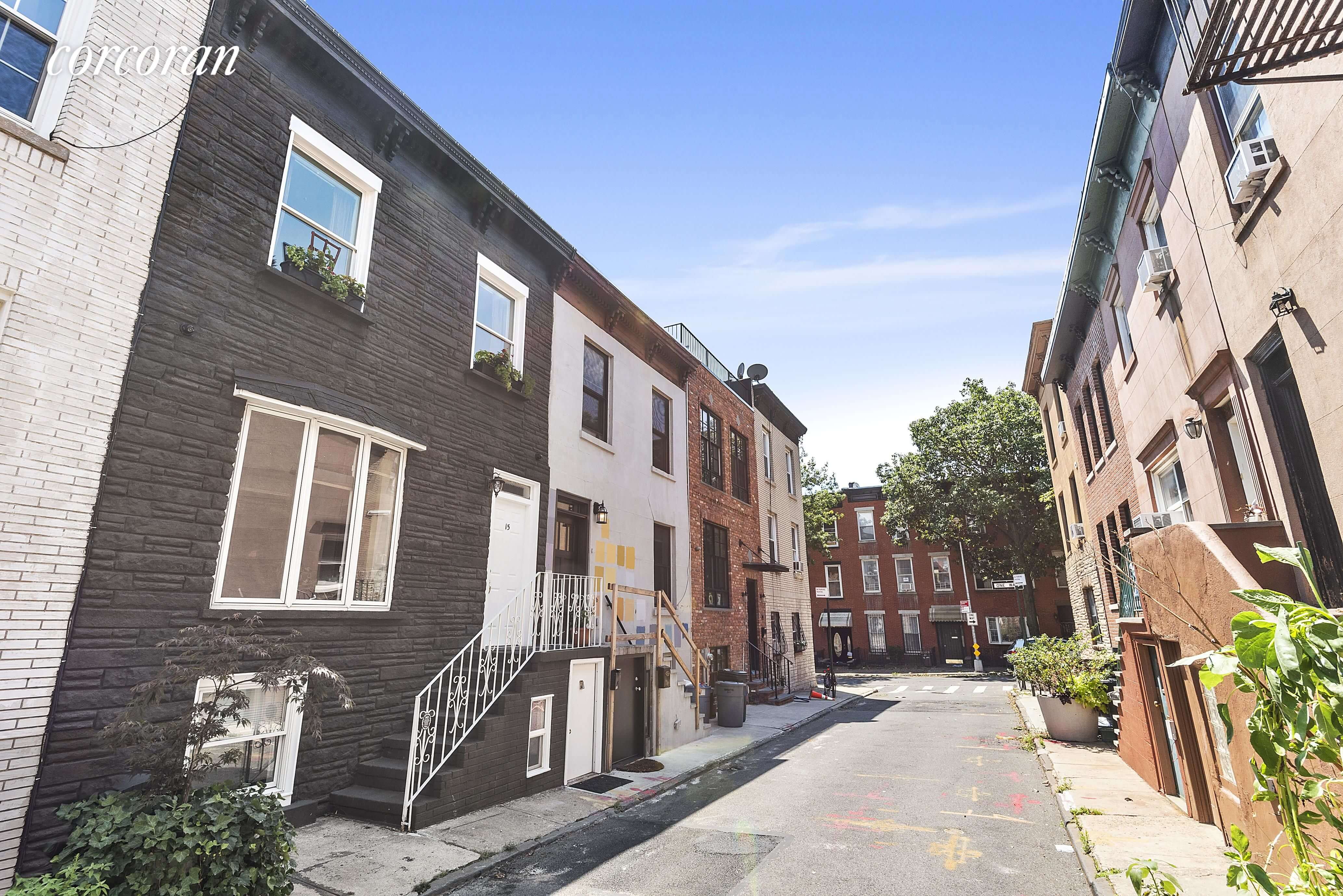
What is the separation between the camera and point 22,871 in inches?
201

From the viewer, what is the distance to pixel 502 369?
10.8 metres


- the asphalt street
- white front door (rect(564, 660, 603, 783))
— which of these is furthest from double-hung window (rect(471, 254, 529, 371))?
the asphalt street

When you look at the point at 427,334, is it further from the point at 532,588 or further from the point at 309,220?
the point at 532,588

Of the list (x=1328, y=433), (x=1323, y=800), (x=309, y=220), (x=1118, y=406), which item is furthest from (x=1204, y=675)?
(x=1118, y=406)

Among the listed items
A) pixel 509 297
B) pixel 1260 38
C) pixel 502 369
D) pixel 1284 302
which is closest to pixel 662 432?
pixel 509 297

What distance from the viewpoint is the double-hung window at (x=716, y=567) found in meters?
18.2

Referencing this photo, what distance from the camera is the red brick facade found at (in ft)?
57.1

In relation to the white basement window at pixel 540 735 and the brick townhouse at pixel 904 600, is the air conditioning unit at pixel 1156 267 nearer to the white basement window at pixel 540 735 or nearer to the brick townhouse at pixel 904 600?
the white basement window at pixel 540 735

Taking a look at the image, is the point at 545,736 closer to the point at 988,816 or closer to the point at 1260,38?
the point at 988,816

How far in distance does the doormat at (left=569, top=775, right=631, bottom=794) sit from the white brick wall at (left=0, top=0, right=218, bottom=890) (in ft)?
20.1

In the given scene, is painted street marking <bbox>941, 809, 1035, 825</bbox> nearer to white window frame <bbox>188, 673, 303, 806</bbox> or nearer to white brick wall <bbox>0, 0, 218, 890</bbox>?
white window frame <bbox>188, 673, 303, 806</bbox>

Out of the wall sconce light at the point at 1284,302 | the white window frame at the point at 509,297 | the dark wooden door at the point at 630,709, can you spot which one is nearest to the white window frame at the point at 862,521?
the dark wooden door at the point at 630,709

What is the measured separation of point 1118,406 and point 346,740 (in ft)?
47.0

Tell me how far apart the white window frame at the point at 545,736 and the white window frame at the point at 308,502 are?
8.37 feet
